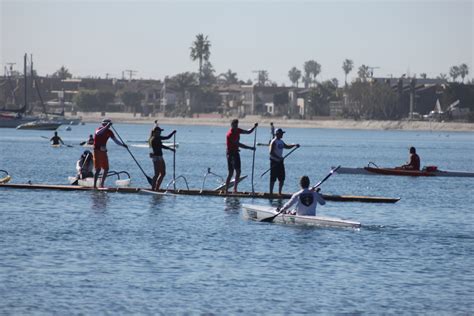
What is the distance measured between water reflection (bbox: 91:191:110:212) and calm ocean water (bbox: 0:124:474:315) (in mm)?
88

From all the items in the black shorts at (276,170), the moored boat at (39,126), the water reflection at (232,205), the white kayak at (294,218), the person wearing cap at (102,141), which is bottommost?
the moored boat at (39,126)

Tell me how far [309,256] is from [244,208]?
6532 millimetres

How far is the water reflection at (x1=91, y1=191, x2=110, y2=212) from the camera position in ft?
113

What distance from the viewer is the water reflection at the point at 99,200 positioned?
113 ft

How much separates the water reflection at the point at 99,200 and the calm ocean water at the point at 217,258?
88mm

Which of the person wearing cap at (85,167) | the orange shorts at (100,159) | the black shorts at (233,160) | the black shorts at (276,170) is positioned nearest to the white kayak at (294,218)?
the black shorts at (276,170)

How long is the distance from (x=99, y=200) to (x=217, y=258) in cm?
1268

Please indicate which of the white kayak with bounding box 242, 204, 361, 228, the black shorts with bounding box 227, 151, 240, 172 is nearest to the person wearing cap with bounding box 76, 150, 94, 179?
the black shorts with bounding box 227, 151, 240, 172

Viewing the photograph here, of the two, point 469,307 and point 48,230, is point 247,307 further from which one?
point 48,230

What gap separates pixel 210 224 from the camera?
30.6 metres

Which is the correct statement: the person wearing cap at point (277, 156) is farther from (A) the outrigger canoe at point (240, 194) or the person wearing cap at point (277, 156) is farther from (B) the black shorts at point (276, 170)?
(A) the outrigger canoe at point (240, 194)

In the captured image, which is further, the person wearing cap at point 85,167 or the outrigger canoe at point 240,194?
the person wearing cap at point 85,167

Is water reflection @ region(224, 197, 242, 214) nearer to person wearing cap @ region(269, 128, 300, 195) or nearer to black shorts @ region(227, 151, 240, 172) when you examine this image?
black shorts @ region(227, 151, 240, 172)

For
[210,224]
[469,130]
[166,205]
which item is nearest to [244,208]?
[210,224]
